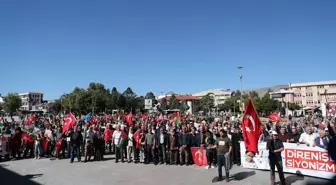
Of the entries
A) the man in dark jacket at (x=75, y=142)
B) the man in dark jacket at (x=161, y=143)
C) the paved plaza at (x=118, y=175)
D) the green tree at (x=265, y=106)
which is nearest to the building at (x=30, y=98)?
the green tree at (x=265, y=106)

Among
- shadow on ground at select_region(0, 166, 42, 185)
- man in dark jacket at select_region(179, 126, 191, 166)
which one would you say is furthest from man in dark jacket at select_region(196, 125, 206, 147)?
shadow on ground at select_region(0, 166, 42, 185)

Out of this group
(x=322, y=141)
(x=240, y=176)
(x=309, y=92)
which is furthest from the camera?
(x=309, y=92)

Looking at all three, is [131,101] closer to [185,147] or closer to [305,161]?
[185,147]

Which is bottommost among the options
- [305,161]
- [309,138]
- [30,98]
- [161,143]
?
[305,161]

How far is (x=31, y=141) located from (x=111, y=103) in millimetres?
72799

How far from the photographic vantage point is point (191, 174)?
10.9 metres

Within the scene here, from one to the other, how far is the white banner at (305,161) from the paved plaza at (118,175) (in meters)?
0.28

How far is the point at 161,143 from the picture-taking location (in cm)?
1328

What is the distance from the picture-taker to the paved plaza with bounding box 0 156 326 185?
9.83 meters

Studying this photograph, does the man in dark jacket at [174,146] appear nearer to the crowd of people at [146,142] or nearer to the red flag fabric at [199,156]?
the crowd of people at [146,142]

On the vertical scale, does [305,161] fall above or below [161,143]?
below

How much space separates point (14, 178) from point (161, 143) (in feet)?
21.1

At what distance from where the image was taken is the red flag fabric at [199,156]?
12.3m

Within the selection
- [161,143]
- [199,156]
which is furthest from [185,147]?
[161,143]
